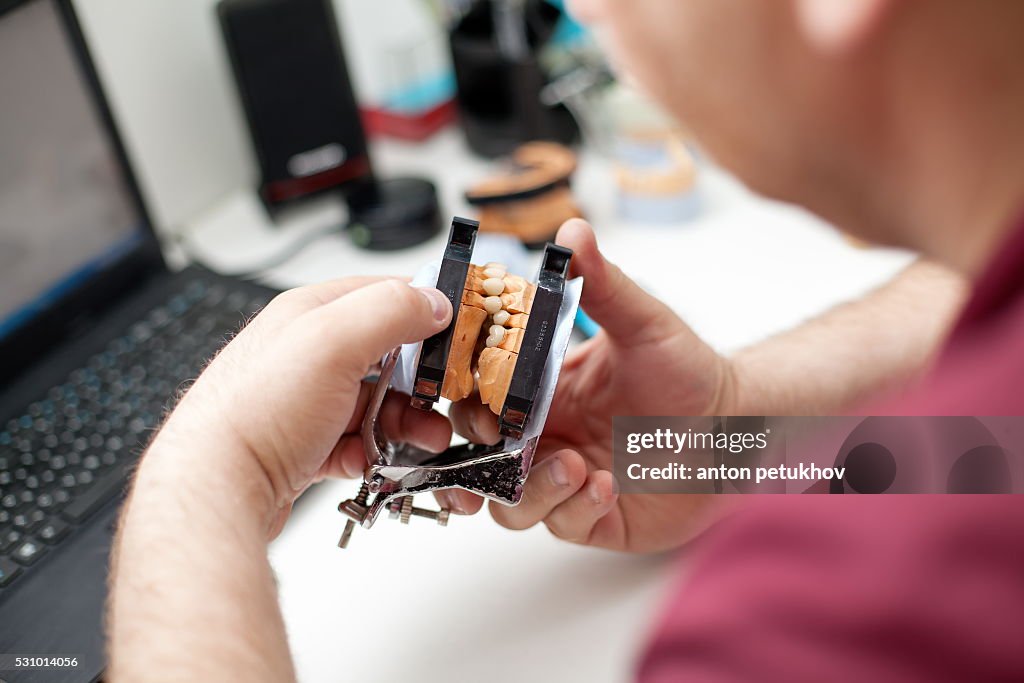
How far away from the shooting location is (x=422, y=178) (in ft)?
4.10

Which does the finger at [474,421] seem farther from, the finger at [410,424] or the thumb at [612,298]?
the thumb at [612,298]

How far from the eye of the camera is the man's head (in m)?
0.37

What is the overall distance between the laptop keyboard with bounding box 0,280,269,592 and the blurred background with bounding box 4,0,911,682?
0.16 m

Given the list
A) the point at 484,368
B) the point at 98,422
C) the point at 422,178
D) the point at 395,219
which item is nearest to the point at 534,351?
the point at 484,368

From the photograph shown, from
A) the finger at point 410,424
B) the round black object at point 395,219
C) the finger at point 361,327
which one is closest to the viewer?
the finger at point 361,327

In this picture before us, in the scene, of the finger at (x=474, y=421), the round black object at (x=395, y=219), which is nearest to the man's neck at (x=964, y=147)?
the finger at (x=474, y=421)

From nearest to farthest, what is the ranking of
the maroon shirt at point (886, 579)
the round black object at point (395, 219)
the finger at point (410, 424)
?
the maroon shirt at point (886, 579)
the finger at point (410, 424)
the round black object at point (395, 219)

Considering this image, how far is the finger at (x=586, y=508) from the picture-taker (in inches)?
27.4

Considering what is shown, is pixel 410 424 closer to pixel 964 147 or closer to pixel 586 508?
pixel 586 508

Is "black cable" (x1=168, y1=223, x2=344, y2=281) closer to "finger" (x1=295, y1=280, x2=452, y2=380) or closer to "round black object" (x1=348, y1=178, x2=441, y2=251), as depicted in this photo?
"round black object" (x1=348, y1=178, x2=441, y2=251)

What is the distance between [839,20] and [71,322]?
0.85 m

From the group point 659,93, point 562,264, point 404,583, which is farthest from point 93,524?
point 659,93

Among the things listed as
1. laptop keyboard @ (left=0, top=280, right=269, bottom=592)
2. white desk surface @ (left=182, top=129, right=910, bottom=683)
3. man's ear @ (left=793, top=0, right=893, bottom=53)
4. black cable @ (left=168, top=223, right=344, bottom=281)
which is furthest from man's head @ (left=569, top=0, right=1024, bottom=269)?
black cable @ (left=168, top=223, right=344, bottom=281)

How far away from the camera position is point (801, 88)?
17.1 inches
